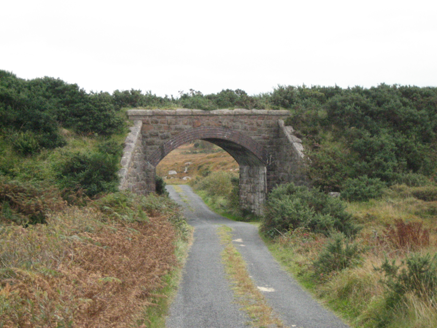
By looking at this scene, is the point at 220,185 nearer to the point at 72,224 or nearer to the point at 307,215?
the point at 307,215

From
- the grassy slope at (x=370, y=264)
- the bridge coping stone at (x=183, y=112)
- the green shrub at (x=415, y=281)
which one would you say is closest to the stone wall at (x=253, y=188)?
the bridge coping stone at (x=183, y=112)

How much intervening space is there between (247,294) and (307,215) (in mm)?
5615

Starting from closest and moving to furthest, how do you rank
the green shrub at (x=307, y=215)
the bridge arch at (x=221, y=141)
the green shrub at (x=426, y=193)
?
the green shrub at (x=307, y=215) < the green shrub at (x=426, y=193) < the bridge arch at (x=221, y=141)

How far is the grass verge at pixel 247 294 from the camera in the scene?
5.72m

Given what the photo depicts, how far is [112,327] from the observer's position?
3.97m

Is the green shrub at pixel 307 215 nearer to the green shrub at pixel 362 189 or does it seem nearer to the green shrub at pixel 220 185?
the green shrub at pixel 362 189

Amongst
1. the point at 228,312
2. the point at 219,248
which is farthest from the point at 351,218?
the point at 228,312

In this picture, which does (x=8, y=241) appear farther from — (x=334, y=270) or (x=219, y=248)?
(x=219, y=248)

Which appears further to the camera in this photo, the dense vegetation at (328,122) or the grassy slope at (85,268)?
the dense vegetation at (328,122)

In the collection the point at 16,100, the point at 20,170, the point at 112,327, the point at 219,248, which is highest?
the point at 16,100

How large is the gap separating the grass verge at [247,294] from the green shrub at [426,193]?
25.2ft

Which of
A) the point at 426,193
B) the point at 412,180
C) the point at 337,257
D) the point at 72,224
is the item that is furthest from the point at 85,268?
the point at 412,180

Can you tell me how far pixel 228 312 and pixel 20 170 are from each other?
32.9 feet

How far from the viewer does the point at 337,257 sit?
7.79 m
